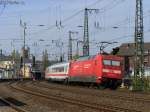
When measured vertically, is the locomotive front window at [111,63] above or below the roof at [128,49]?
below

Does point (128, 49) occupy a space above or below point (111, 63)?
above

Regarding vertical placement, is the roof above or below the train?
above

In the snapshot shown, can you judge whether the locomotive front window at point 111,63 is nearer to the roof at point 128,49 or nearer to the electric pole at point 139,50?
the electric pole at point 139,50

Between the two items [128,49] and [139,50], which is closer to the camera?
[139,50]

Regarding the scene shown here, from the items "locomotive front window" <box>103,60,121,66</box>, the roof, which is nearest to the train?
"locomotive front window" <box>103,60,121,66</box>

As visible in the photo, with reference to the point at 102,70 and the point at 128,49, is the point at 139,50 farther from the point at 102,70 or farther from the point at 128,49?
the point at 128,49

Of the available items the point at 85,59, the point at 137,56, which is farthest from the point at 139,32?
the point at 85,59

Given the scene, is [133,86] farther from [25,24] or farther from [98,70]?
[25,24]

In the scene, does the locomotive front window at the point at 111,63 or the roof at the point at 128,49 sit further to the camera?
the roof at the point at 128,49

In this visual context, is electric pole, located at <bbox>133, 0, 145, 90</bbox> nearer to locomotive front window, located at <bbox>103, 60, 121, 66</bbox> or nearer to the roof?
locomotive front window, located at <bbox>103, 60, 121, 66</bbox>

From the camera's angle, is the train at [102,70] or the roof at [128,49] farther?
the roof at [128,49]

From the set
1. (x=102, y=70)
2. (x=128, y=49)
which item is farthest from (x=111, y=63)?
(x=128, y=49)

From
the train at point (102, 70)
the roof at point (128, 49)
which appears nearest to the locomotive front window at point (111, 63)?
the train at point (102, 70)

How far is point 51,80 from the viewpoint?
7562 cm
